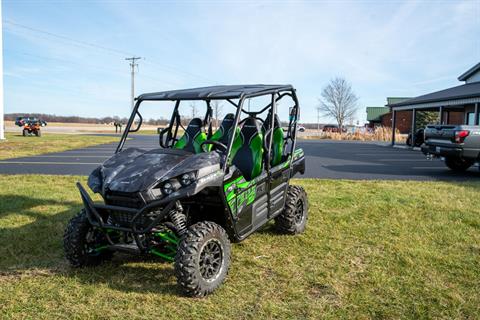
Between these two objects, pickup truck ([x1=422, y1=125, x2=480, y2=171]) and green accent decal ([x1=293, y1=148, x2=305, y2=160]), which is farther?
pickup truck ([x1=422, y1=125, x2=480, y2=171])

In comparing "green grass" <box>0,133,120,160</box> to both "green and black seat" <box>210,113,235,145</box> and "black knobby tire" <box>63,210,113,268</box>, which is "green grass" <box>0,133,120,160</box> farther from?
"black knobby tire" <box>63,210,113,268</box>

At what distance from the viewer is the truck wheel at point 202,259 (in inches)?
131

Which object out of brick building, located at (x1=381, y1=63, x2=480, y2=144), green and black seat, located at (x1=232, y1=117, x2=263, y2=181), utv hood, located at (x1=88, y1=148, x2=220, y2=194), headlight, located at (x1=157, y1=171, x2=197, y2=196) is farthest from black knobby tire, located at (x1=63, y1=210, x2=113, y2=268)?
brick building, located at (x1=381, y1=63, x2=480, y2=144)

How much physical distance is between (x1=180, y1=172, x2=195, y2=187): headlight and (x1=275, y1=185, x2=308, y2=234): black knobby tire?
1.94 m

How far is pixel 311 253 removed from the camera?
181 inches

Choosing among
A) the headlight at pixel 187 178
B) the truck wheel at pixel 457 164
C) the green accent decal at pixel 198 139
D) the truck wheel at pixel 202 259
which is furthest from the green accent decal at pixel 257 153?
the truck wheel at pixel 457 164

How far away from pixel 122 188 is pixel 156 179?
311mm

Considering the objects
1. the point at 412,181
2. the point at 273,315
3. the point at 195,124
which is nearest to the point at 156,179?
the point at 273,315

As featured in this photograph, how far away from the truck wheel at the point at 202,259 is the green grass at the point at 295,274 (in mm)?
113

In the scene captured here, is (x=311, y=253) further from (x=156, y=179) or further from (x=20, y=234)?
(x=20, y=234)

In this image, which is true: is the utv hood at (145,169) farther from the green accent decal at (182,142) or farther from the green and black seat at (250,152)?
the green accent decal at (182,142)

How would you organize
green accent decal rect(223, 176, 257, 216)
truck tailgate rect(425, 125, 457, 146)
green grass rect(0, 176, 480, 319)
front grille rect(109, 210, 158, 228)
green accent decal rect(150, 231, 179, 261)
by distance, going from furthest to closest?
1. truck tailgate rect(425, 125, 457, 146)
2. green accent decal rect(223, 176, 257, 216)
3. green accent decal rect(150, 231, 179, 261)
4. front grille rect(109, 210, 158, 228)
5. green grass rect(0, 176, 480, 319)

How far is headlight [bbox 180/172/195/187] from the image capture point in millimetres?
3479

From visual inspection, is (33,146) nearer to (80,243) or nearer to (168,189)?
(80,243)
